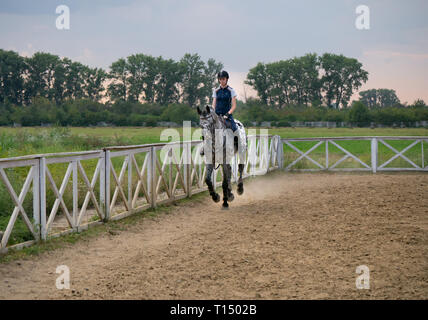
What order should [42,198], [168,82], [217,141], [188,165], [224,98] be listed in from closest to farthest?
[42,198], [217,141], [224,98], [188,165], [168,82]

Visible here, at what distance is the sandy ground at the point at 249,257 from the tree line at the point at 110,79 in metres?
66.0

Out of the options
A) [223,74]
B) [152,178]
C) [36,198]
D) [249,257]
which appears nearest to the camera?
[249,257]

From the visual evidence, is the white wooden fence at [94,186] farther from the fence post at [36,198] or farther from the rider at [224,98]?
the rider at [224,98]

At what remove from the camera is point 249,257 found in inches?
247

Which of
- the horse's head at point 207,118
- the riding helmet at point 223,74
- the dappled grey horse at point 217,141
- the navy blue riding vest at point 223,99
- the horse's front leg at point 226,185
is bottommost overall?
the horse's front leg at point 226,185

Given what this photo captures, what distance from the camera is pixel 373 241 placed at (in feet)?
23.6

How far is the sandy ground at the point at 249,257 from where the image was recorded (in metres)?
4.98

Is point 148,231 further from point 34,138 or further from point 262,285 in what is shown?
point 34,138

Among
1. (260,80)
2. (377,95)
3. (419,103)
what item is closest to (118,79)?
(260,80)

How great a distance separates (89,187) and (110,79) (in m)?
73.8

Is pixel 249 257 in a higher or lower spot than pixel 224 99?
lower

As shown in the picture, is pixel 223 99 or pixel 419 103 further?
pixel 419 103

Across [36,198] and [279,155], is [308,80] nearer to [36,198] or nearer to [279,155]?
[279,155]

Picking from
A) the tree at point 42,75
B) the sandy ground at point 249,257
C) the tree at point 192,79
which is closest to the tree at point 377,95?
the tree at point 192,79
